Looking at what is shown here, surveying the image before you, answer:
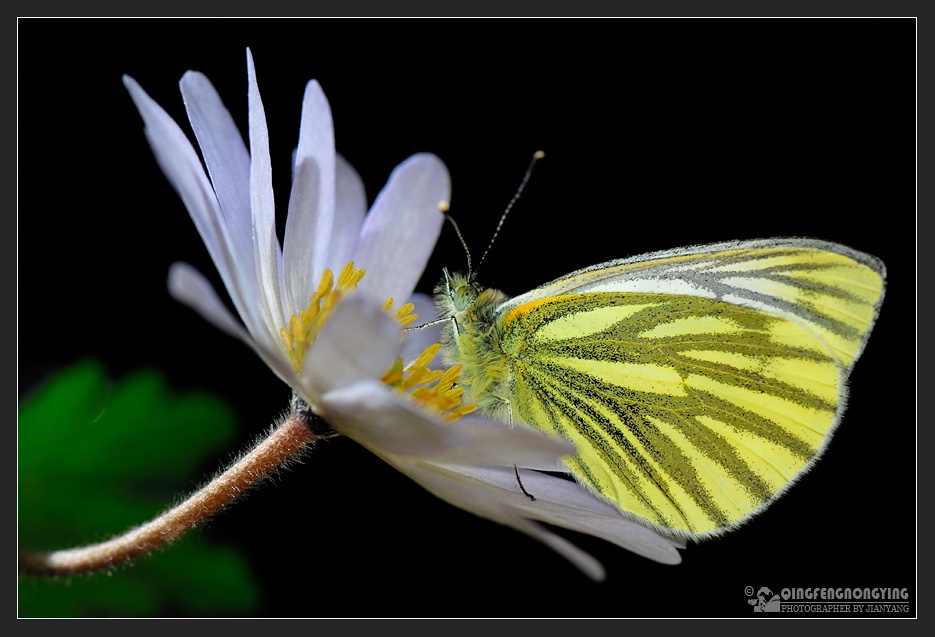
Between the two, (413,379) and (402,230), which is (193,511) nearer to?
(413,379)

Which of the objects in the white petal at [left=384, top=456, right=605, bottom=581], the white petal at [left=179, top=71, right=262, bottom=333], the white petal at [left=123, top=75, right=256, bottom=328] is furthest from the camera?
the white petal at [left=179, top=71, right=262, bottom=333]

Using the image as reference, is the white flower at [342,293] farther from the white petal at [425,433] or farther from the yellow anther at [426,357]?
the yellow anther at [426,357]

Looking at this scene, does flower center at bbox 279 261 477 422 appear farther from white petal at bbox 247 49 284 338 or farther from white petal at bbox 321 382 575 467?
white petal at bbox 321 382 575 467

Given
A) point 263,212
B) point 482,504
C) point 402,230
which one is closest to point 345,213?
point 402,230

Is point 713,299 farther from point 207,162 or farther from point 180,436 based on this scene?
point 180,436

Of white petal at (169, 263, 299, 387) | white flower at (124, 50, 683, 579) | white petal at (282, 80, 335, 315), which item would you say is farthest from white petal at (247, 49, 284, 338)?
white petal at (169, 263, 299, 387)

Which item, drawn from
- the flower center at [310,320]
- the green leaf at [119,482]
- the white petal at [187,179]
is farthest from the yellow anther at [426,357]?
the green leaf at [119,482]

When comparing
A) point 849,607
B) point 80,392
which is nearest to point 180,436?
point 80,392
